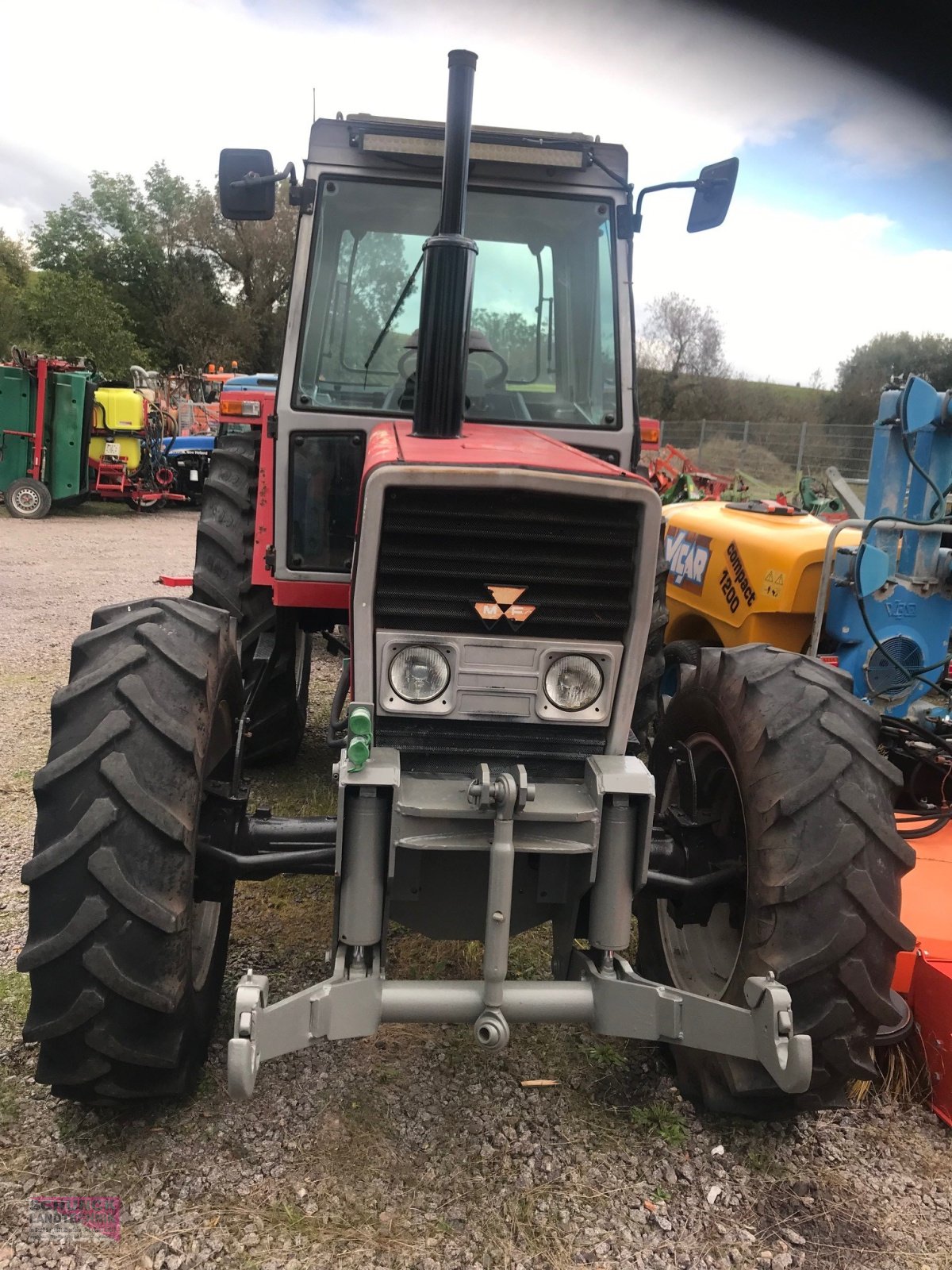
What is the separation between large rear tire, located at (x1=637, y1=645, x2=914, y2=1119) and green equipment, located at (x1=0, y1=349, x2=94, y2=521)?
47.6 feet

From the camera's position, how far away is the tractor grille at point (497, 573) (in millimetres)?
2312

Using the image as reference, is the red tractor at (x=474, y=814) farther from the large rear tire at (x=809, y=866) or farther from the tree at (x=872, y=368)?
the tree at (x=872, y=368)

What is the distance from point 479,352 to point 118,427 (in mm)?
14484

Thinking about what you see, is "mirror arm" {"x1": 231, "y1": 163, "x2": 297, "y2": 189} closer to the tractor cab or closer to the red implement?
the tractor cab

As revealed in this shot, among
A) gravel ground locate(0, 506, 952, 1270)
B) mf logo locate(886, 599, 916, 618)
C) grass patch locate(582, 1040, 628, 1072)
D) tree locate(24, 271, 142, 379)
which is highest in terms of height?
tree locate(24, 271, 142, 379)

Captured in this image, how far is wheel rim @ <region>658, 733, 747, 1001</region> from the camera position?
2859 millimetres

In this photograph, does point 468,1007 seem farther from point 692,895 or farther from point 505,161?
point 505,161

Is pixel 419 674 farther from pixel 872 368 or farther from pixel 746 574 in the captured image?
pixel 872 368

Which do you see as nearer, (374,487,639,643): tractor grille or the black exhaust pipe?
(374,487,639,643): tractor grille

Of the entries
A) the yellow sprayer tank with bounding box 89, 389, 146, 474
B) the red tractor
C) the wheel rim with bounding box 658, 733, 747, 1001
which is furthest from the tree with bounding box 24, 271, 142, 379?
the wheel rim with bounding box 658, 733, 747, 1001

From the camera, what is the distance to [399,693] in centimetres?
241

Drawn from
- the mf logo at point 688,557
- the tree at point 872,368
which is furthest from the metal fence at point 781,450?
the mf logo at point 688,557

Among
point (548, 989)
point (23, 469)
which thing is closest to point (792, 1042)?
point (548, 989)

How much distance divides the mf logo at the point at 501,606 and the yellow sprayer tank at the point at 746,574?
251 cm
